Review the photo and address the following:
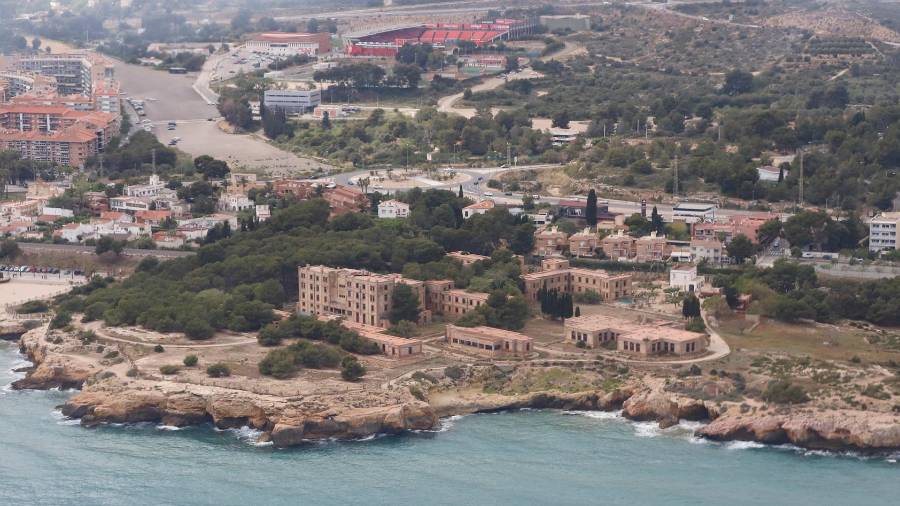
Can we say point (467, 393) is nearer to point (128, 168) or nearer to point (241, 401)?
point (241, 401)

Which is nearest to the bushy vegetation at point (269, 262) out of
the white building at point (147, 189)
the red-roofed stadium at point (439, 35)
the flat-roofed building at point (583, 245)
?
the flat-roofed building at point (583, 245)

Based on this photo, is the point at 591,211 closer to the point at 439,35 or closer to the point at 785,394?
the point at 785,394

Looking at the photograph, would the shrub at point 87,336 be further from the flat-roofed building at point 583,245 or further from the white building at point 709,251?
the white building at point 709,251

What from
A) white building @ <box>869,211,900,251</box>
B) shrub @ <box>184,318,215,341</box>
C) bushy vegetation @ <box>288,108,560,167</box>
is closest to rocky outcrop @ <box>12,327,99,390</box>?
shrub @ <box>184,318,215,341</box>

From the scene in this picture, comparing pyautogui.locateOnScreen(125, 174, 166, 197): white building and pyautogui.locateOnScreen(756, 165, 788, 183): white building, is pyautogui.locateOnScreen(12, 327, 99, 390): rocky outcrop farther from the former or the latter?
pyautogui.locateOnScreen(756, 165, 788, 183): white building

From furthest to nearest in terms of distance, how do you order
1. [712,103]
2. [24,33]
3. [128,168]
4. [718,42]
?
[24,33]
[718,42]
[712,103]
[128,168]

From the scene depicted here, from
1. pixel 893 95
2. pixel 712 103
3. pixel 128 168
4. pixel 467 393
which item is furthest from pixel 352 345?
pixel 893 95

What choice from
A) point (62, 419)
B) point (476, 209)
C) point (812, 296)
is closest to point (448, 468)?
point (62, 419)

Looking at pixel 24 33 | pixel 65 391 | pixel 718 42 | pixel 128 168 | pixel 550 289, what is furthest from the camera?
pixel 24 33
